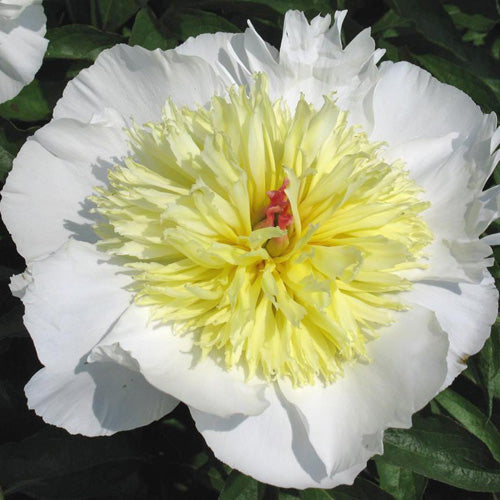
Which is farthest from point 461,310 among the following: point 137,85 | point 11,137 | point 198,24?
point 11,137

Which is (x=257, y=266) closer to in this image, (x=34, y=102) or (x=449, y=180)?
(x=449, y=180)

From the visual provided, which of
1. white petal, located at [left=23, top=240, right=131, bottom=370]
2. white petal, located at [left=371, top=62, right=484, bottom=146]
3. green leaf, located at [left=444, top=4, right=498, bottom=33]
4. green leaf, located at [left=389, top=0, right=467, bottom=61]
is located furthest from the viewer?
green leaf, located at [left=444, top=4, right=498, bottom=33]

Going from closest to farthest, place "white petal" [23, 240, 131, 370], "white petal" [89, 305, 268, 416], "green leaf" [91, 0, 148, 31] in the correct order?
"white petal" [89, 305, 268, 416]
"white petal" [23, 240, 131, 370]
"green leaf" [91, 0, 148, 31]

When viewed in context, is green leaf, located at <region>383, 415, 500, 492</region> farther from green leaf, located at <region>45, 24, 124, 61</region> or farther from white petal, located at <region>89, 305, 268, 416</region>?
green leaf, located at <region>45, 24, 124, 61</region>

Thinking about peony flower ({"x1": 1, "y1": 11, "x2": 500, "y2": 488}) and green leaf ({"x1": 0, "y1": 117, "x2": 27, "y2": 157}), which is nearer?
peony flower ({"x1": 1, "y1": 11, "x2": 500, "y2": 488})

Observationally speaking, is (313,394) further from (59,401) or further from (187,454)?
(187,454)

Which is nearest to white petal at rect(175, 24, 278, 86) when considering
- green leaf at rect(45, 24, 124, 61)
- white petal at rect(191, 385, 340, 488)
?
green leaf at rect(45, 24, 124, 61)

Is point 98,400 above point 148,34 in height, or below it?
below
